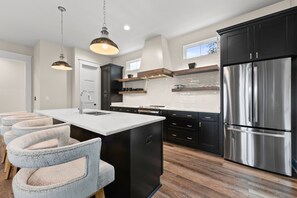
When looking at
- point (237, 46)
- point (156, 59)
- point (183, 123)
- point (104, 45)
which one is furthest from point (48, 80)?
point (237, 46)

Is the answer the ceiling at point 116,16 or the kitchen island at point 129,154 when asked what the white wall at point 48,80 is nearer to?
the ceiling at point 116,16

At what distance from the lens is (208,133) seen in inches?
113

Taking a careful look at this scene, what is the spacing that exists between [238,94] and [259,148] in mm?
977

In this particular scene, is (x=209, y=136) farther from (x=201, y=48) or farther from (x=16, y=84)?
(x=16, y=84)

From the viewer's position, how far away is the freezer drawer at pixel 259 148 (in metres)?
2.06

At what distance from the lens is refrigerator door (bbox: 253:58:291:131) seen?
81.0 inches

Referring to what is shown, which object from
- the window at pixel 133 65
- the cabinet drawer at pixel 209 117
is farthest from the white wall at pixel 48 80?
the cabinet drawer at pixel 209 117

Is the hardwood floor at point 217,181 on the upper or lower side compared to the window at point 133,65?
lower

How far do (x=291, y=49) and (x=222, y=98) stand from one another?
1.23 meters

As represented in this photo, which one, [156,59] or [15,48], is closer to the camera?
[156,59]

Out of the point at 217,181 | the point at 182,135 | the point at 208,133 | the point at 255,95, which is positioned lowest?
the point at 217,181

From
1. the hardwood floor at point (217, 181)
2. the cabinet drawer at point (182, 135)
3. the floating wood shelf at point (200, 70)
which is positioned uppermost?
the floating wood shelf at point (200, 70)

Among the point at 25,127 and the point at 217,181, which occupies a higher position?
the point at 25,127

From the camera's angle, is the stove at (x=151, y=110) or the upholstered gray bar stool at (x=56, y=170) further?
the stove at (x=151, y=110)
